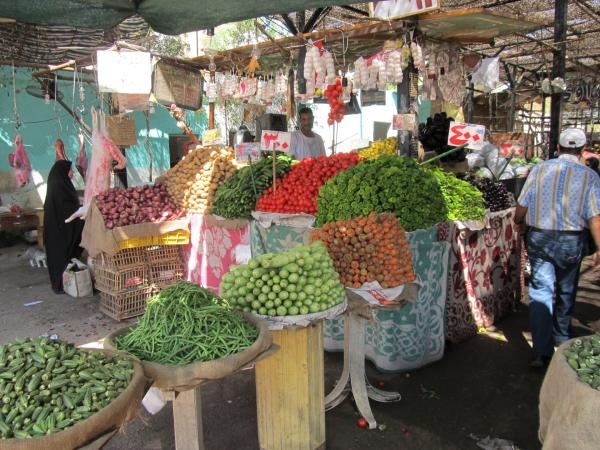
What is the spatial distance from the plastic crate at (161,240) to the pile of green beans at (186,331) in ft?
10.9

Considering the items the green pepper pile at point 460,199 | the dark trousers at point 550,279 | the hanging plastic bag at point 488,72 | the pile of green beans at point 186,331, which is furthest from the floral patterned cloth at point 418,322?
the hanging plastic bag at point 488,72

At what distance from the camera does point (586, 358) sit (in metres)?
2.23

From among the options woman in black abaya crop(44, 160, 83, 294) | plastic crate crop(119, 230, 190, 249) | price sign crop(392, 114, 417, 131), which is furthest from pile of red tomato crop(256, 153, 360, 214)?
woman in black abaya crop(44, 160, 83, 294)

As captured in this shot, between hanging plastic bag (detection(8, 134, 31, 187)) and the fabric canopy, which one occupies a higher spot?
the fabric canopy

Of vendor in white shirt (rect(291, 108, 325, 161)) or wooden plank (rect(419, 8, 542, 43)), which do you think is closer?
wooden plank (rect(419, 8, 542, 43))

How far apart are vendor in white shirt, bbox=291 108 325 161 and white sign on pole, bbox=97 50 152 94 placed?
7.01 ft

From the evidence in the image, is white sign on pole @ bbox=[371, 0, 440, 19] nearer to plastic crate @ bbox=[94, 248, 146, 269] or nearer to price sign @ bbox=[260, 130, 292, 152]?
price sign @ bbox=[260, 130, 292, 152]

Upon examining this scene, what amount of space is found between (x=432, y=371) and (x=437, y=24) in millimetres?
3739

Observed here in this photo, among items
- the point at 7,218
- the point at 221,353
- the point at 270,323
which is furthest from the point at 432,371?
the point at 7,218

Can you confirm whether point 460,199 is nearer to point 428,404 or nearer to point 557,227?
point 557,227

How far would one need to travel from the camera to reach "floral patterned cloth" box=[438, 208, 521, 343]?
452cm

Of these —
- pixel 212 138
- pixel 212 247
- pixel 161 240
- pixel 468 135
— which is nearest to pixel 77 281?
pixel 161 240

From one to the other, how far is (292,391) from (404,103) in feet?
12.6

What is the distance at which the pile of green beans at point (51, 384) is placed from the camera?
1568 millimetres
